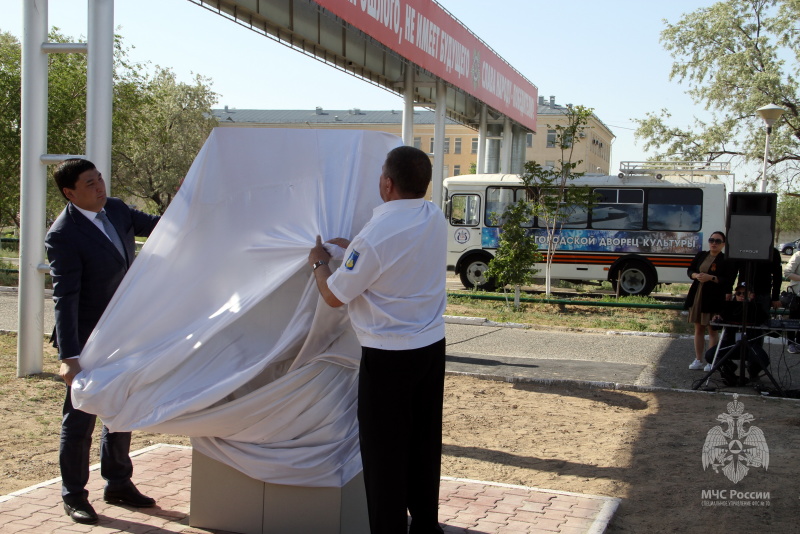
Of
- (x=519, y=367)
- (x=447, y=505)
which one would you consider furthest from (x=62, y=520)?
(x=519, y=367)

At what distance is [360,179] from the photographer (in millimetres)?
3920

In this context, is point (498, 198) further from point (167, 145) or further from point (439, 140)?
point (167, 145)

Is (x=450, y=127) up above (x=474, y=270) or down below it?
above

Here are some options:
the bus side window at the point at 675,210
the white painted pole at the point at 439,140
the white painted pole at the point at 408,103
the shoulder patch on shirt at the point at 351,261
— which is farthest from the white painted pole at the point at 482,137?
the shoulder patch on shirt at the point at 351,261

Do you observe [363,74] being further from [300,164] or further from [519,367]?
[300,164]

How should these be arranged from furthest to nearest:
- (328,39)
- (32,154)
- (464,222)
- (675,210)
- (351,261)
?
(464,222) → (675,210) → (328,39) → (32,154) → (351,261)

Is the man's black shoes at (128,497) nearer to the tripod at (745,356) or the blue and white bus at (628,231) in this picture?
the tripod at (745,356)

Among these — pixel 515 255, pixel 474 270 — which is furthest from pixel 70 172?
pixel 474 270

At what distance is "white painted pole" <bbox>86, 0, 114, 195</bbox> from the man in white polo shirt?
432cm

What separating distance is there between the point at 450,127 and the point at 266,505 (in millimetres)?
83069

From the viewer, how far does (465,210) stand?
21344 mm

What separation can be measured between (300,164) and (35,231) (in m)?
4.76

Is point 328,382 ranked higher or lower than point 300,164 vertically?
lower

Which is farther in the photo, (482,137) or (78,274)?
(482,137)
